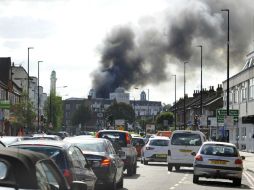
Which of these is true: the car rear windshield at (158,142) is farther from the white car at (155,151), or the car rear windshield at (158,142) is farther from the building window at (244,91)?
the building window at (244,91)

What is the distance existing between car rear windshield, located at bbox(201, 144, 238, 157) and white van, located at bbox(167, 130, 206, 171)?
6787 mm

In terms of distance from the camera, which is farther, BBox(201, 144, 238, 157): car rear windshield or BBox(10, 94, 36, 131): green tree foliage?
BBox(10, 94, 36, 131): green tree foliage

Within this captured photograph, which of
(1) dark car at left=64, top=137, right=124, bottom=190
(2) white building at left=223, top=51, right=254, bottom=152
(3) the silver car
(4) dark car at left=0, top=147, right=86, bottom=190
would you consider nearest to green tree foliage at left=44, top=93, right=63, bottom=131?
(2) white building at left=223, top=51, right=254, bottom=152

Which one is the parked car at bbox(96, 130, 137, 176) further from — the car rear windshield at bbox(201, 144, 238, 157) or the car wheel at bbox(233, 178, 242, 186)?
the car wheel at bbox(233, 178, 242, 186)

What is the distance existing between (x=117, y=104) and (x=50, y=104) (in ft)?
152

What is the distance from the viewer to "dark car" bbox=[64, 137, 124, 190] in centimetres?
1748

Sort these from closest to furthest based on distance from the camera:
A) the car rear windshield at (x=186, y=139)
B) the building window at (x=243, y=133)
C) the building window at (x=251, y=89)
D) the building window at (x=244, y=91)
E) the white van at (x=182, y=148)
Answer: the white van at (x=182, y=148) < the car rear windshield at (x=186, y=139) < the building window at (x=251, y=89) < the building window at (x=244, y=91) < the building window at (x=243, y=133)

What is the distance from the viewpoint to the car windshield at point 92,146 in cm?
1819

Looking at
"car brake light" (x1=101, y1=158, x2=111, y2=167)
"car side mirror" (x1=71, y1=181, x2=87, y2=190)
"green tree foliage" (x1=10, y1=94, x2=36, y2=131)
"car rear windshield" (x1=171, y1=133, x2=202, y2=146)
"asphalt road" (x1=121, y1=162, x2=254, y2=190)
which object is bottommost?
"asphalt road" (x1=121, y1=162, x2=254, y2=190)

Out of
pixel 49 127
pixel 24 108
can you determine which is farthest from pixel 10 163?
pixel 49 127

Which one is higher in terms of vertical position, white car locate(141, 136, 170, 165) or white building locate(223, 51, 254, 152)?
white building locate(223, 51, 254, 152)

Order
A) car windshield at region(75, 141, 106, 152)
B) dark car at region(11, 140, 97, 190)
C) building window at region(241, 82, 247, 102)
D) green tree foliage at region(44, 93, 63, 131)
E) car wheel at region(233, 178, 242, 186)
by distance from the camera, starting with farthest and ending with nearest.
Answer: green tree foliage at region(44, 93, 63, 131) → building window at region(241, 82, 247, 102) → car wheel at region(233, 178, 242, 186) → car windshield at region(75, 141, 106, 152) → dark car at region(11, 140, 97, 190)

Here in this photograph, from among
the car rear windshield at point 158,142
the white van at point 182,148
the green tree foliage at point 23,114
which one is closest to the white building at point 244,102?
the green tree foliage at point 23,114

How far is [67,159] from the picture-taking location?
39.1ft
